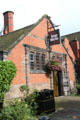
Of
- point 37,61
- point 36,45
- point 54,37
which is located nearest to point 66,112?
point 37,61

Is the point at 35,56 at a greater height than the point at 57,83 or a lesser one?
greater

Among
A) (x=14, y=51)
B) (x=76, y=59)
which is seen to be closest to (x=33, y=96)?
(x=14, y=51)

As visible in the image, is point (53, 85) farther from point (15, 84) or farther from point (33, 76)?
point (15, 84)

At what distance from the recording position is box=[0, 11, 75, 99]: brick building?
10.7 meters

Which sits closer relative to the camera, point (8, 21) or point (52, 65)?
point (52, 65)

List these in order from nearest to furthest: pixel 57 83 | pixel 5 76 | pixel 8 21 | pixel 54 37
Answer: pixel 5 76 → pixel 54 37 → pixel 57 83 → pixel 8 21

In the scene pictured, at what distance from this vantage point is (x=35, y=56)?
1266 cm

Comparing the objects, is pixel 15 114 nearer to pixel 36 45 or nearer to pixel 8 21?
pixel 36 45

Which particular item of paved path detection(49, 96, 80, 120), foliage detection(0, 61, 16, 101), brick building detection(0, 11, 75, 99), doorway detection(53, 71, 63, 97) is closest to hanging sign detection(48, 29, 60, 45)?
brick building detection(0, 11, 75, 99)

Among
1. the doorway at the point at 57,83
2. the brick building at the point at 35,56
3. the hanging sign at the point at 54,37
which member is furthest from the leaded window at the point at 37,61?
the doorway at the point at 57,83

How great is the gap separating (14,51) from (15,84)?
232 centimetres

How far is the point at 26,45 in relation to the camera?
1178 centimetres

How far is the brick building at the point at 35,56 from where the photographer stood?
1073 cm

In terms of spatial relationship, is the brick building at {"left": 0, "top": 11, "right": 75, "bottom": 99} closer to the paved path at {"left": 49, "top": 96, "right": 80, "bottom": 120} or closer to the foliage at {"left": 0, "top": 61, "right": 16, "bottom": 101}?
the foliage at {"left": 0, "top": 61, "right": 16, "bottom": 101}
